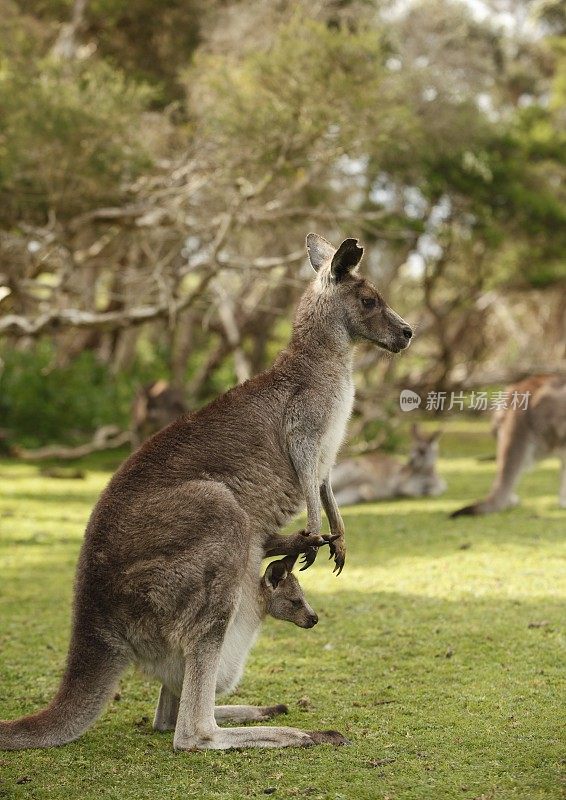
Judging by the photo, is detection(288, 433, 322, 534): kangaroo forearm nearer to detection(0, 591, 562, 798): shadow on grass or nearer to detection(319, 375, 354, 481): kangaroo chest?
detection(319, 375, 354, 481): kangaroo chest

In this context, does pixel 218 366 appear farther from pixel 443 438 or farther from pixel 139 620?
pixel 139 620

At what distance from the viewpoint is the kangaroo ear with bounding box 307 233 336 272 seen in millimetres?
4574

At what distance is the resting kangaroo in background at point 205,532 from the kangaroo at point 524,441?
4521mm

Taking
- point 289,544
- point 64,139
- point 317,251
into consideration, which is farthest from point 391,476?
point 289,544

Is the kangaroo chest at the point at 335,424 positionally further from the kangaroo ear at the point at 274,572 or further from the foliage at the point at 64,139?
the foliage at the point at 64,139

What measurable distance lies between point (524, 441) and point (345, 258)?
4.78 metres

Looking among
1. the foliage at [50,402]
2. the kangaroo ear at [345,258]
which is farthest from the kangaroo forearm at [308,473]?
the foliage at [50,402]

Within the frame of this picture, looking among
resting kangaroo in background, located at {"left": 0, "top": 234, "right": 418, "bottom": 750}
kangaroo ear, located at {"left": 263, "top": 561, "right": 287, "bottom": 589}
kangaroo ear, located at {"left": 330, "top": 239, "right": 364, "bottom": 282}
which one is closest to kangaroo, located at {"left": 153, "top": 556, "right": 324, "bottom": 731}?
kangaroo ear, located at {"left": 263, "top": 561, "right": 287, "bottom": 589}

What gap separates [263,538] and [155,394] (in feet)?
30.2

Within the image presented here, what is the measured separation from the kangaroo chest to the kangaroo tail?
110cm

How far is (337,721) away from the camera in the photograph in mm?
4031

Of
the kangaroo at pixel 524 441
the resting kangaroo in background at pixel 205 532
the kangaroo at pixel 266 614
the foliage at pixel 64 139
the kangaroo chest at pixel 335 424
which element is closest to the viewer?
the resting kangaroo in background at pixel 205 532

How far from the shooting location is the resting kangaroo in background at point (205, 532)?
3.57 meters

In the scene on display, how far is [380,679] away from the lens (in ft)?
15.0
